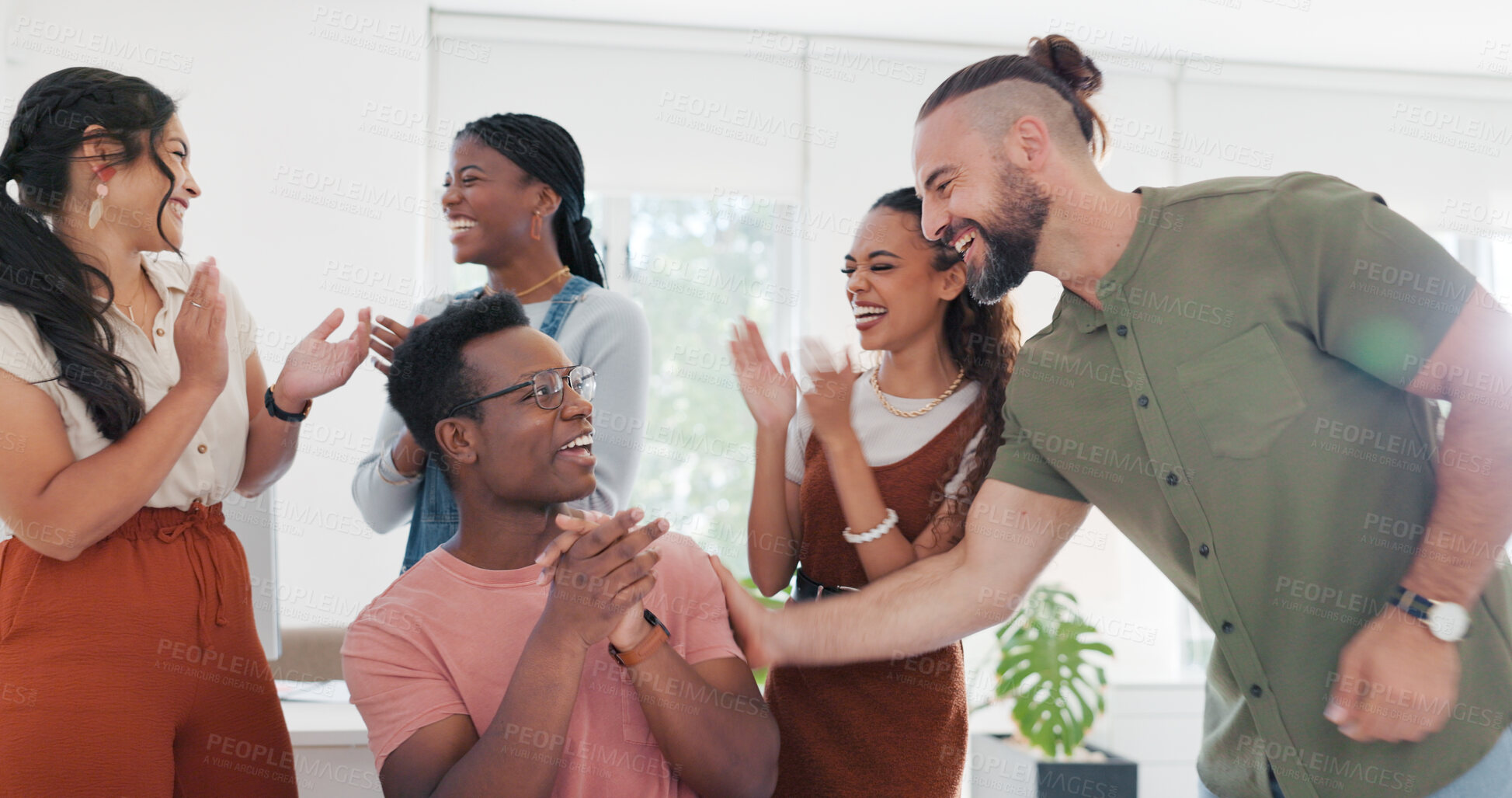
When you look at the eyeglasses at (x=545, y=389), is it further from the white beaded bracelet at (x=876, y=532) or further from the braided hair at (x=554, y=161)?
the braided hair at (x=554, y=161)

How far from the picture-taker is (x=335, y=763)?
2.09 m

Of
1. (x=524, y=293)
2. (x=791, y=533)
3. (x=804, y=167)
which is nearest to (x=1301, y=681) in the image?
(x=791, y=533)

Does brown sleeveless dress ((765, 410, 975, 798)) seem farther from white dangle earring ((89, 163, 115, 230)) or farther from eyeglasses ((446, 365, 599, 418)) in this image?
white dangle earring ((89, 163, 115, 230))

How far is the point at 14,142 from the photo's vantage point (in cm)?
170

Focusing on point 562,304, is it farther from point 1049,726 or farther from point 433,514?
point 1049,726


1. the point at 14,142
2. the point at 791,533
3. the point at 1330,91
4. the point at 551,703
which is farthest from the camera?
the point at 1330,91

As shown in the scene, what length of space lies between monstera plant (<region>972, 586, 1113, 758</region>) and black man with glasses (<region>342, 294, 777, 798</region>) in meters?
2.65

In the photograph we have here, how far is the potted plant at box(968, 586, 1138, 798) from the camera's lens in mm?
3723

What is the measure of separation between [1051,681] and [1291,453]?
9.48ft

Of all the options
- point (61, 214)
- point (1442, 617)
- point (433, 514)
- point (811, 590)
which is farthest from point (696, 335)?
point (1442, 617)

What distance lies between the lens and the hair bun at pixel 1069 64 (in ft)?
5.76

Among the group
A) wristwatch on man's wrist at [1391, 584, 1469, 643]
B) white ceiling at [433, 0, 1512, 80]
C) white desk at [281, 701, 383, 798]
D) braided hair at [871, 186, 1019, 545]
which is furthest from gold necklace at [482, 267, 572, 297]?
white ceiling at [433, 0, 1512, 80]

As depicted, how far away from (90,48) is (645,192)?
2.52 meters

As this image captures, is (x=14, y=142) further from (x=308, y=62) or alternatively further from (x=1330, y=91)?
(x=1330, y=91)
